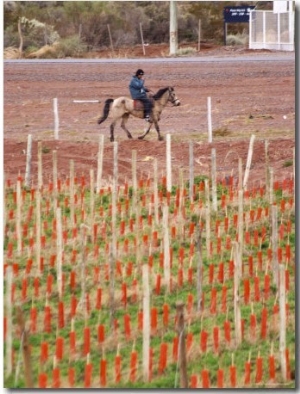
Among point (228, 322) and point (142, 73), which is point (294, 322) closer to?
point (228, 322)

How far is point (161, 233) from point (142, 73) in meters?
0.88

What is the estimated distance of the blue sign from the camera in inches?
326

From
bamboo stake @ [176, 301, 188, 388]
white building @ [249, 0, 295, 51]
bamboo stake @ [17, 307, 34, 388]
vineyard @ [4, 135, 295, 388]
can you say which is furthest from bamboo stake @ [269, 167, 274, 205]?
bamboo stake @ [17, 307, 34, 388]

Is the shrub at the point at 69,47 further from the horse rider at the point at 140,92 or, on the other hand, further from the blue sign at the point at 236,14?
the blue sign at the point at 236,14

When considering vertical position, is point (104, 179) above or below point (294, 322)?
above

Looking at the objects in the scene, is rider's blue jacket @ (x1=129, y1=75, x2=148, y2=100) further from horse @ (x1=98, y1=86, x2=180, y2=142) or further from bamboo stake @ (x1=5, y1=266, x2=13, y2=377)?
bamboo stake @ (x1=5, y1=266, x2=13, y2=377)

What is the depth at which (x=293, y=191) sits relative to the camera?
8.17 m

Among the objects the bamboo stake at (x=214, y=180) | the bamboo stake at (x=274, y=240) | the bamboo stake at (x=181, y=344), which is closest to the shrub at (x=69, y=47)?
the bamboo stake at (x=214, y=180)

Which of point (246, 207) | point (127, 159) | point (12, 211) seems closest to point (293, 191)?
point (246, 207)

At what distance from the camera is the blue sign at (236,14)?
828 cm

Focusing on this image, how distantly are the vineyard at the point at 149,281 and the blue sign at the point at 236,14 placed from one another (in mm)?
792

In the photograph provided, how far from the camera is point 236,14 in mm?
8312

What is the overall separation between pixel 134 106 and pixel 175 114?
233mm

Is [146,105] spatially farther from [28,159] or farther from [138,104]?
[28,159]
